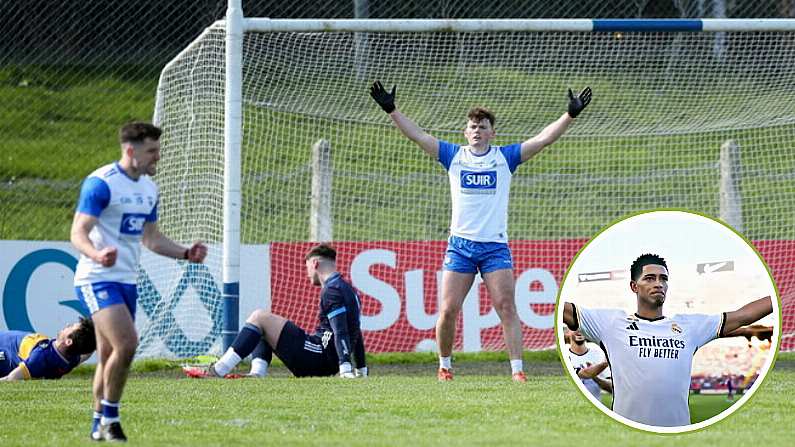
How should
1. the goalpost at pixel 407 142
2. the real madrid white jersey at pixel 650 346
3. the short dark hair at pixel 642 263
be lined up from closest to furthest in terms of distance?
the short dark hair at pixel 642 263 → the real madrid white jersey at pixel 650 346 → the goalpost at pixel 407 142

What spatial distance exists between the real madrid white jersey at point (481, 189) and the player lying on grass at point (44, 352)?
341 cm

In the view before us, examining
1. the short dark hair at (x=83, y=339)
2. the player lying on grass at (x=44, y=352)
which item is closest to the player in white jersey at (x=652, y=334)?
the short dark hair at (x=83, y=339)

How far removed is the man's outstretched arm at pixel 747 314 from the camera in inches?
219

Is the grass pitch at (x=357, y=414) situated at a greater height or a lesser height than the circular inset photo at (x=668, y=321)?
lesser

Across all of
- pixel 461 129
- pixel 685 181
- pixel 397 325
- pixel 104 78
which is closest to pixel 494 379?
pixel 397 325

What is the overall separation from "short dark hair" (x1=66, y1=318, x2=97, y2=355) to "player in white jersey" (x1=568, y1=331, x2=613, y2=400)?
6.05m

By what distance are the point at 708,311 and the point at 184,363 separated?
841 cm

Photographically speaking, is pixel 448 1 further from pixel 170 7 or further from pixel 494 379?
pixel 494 379

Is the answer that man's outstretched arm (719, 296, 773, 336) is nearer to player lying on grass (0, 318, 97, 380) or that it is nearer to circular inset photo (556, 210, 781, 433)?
circular inset photo (556, 210, 781, 433)

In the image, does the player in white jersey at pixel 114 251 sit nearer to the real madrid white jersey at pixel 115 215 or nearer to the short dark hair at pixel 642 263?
the real madrid white jersey at pixel 115 215

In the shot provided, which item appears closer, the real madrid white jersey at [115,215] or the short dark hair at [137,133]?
the real madrid white jersey at [115,215]

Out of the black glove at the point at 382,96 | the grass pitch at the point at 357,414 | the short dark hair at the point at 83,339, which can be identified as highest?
the black glove at the point at 382,96

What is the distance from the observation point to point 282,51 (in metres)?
14.4

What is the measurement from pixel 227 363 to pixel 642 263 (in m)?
6.50
